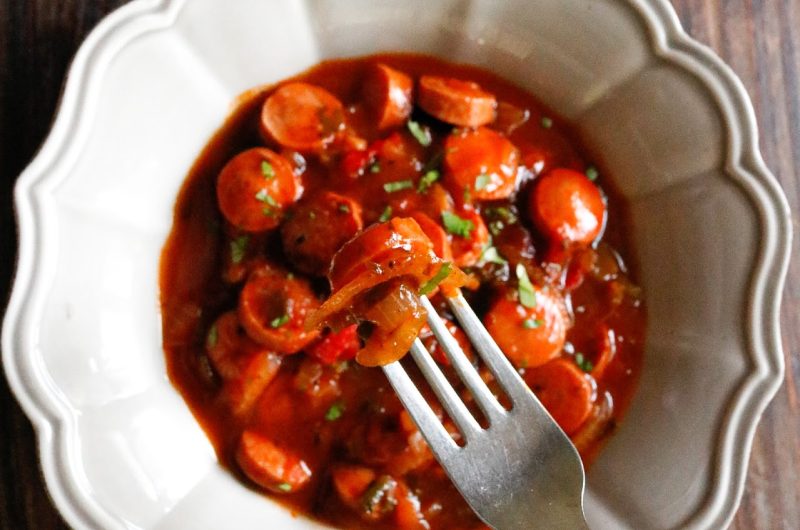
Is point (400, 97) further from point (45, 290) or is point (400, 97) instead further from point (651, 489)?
point (651, 489)

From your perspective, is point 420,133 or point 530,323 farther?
point 420,133

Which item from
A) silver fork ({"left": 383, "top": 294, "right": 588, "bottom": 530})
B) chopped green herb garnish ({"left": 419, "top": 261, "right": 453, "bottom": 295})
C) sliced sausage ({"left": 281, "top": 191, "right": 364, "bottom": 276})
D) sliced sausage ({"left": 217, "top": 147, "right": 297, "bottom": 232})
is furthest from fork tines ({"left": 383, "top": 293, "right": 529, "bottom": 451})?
sliced sausage ({"left": 217, "top": 147, "right": 297, "bottom": 232})

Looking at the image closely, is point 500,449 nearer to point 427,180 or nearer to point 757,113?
point 427,180

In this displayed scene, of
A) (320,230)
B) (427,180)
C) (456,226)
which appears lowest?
(456,226)

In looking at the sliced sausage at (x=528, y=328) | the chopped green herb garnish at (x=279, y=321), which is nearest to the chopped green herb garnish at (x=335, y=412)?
the chopped green herb garnish at (x=279, y=321)

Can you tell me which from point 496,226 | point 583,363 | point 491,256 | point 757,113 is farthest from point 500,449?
point 757,113

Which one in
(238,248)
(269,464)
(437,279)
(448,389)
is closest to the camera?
(437,279)

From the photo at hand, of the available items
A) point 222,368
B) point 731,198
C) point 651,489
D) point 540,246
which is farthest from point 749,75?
point 222,368

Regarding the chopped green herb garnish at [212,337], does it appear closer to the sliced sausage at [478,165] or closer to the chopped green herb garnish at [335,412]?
the chopped green herb garnish at [335,412]

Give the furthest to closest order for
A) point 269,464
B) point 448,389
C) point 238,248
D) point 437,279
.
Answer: point 238,248 < point 269,464 < point 448,389 < point 437,279
